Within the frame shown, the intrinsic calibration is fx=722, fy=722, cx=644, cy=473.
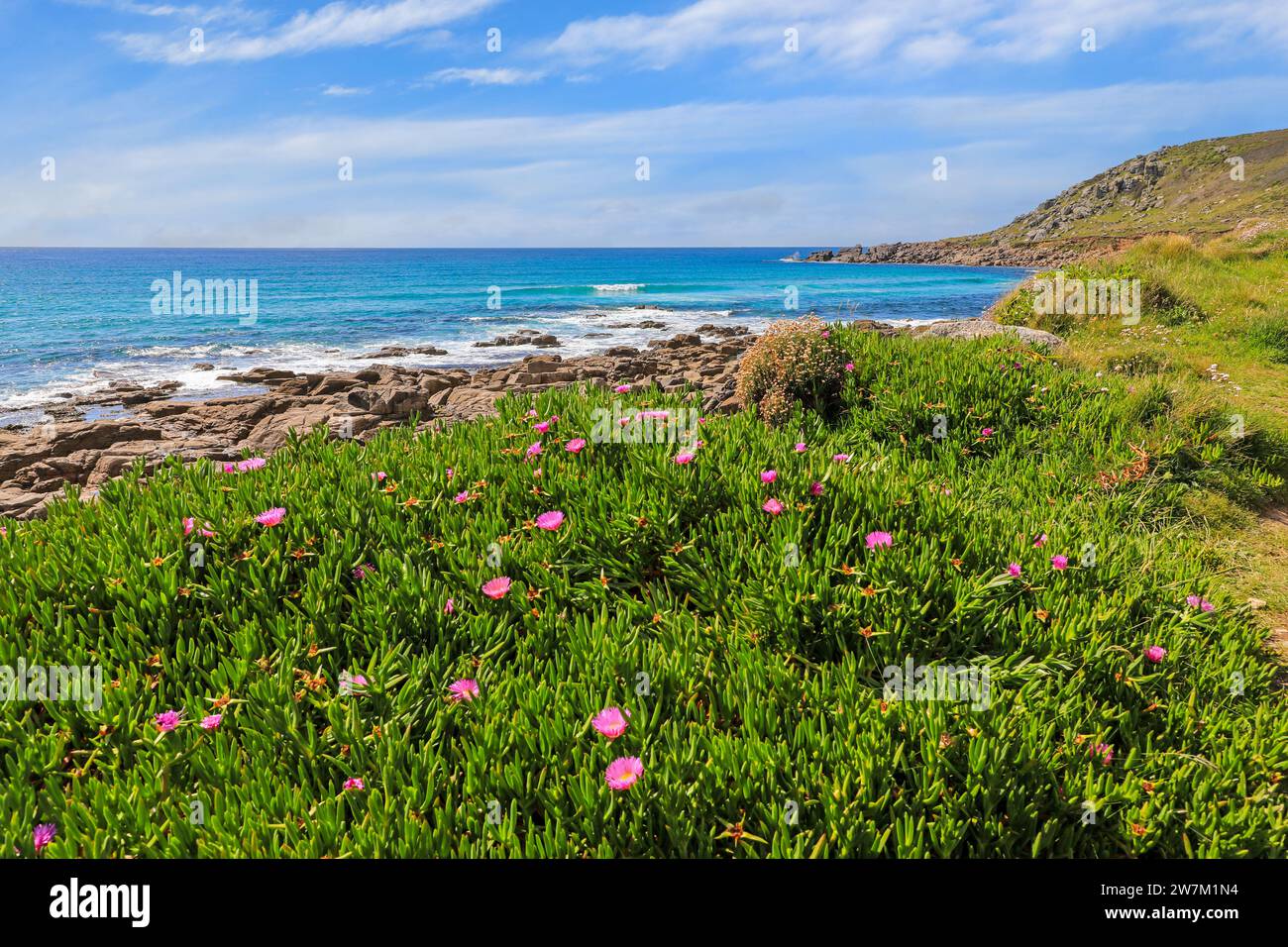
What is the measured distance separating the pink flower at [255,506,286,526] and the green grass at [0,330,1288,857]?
0.31 ft

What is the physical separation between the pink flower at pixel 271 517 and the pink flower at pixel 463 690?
151 centimetres

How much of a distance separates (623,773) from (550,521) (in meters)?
1.59

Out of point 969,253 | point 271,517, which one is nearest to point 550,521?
point 271,517

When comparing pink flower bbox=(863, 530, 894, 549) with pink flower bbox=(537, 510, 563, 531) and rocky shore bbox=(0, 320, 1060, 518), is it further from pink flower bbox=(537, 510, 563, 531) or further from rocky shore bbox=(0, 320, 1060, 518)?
rocky shore bbox=(0, 320, 1060, 518)

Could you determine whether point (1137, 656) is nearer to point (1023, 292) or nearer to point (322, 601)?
point (322, 601)

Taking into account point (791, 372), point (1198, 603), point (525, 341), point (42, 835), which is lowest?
point (42, 835)

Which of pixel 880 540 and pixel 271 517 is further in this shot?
pixel 271 517

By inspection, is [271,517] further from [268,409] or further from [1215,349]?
[1215,349]

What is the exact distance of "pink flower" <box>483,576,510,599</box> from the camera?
3.01 metres

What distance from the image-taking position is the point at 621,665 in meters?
2.57

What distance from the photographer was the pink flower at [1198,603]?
3.41 metres

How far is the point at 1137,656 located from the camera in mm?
2932
